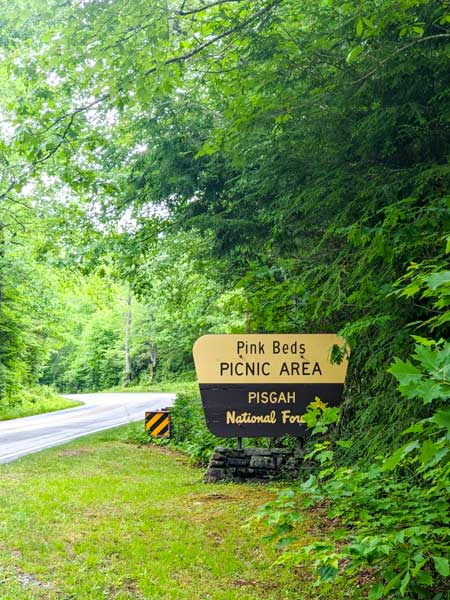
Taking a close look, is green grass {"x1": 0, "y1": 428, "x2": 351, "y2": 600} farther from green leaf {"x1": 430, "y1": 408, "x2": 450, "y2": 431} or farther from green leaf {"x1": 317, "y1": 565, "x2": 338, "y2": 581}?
green leaf {"x1": 430, "y1": 408, "x2": 450, "y2": 431}

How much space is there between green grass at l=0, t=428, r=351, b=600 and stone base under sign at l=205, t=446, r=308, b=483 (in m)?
0.33

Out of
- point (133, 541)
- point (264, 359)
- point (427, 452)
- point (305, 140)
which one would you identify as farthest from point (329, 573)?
point (264, 359)

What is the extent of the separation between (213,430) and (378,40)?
18.0 ft

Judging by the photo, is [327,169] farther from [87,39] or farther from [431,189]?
[87,39]

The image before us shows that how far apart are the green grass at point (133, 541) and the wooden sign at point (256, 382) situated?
91 cm

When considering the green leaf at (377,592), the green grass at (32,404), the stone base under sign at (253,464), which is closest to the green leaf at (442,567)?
Answer: the green leaf at (377,592)

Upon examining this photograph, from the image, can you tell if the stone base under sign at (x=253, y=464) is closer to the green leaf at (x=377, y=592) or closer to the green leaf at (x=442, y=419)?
the green leaf at (x=377, y=592)

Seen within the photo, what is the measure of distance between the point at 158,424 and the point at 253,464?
5205mm

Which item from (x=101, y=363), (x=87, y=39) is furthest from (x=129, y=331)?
(x=87, y=39)

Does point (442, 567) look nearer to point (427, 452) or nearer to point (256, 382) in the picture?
point (427, 452)

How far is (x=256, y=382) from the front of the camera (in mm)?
8172

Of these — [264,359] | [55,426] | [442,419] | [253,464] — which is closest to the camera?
[442,419]

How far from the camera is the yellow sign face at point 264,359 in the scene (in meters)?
8.02

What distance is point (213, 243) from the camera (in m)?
9.33
